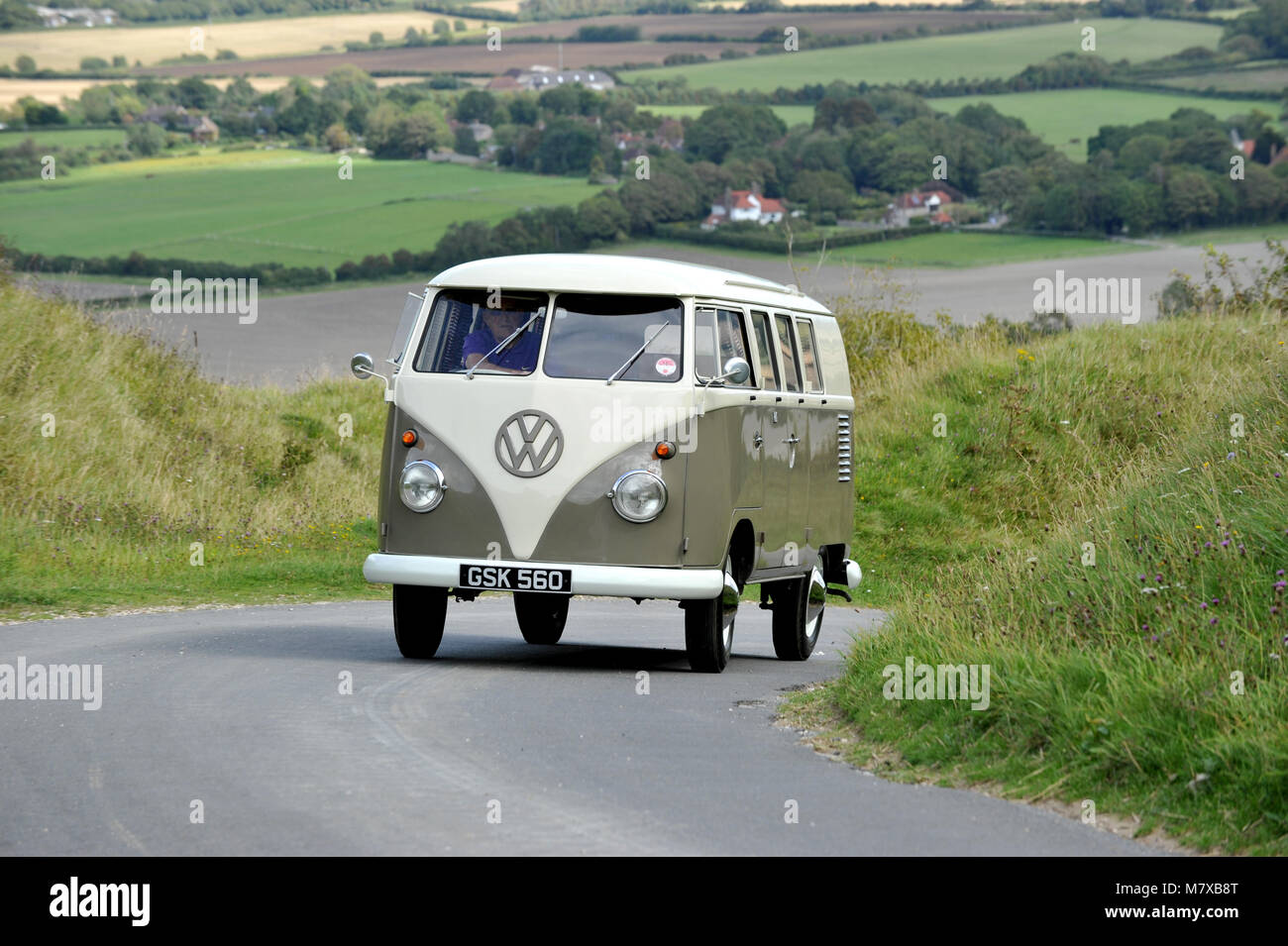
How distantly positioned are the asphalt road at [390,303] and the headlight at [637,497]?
Answer: 792 inches

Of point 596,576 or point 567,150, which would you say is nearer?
point 596,576

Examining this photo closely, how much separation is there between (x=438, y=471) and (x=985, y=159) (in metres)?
80.7

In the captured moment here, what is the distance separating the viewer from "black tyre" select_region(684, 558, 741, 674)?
1215 centimetres

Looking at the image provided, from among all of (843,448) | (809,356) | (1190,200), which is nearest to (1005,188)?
(1190,200)

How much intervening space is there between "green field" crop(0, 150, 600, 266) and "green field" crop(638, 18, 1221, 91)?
87.5ft

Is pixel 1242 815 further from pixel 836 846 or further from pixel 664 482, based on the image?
pixel 664 482

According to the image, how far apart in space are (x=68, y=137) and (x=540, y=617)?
86177 mm

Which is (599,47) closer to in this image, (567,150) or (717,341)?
(567,150)

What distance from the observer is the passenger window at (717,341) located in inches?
477

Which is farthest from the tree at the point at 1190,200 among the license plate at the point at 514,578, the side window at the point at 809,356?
the license plate at the point at 514,578

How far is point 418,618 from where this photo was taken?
12.5m

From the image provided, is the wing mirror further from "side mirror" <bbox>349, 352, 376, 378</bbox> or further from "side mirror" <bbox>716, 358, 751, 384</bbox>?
Answer: "side mirror" <bbox>349, 352, 376, 378</bbox>

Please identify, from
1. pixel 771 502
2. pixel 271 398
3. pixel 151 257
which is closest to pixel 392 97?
pixel 151 257

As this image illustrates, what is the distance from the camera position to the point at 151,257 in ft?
246
